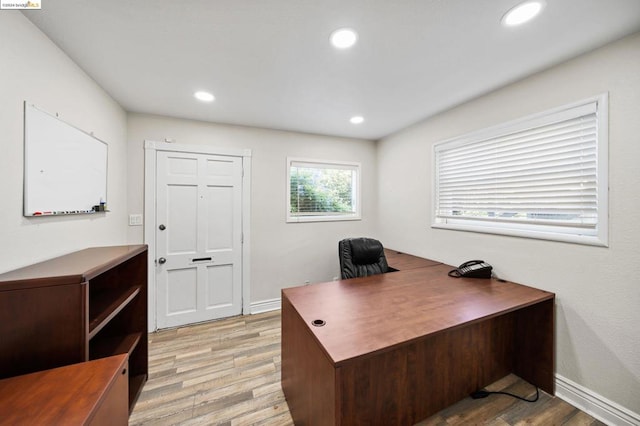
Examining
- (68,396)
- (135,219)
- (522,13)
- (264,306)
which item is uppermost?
(522,13)

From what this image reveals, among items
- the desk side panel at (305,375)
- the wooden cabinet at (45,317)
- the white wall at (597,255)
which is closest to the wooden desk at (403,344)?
the desk side panel at (305,375)

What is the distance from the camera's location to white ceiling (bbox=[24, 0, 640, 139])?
1.26 meters

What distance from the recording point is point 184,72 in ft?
6.01

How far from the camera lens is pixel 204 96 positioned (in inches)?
87.7

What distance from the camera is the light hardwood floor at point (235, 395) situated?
1.57 m

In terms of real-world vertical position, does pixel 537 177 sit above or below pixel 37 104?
below

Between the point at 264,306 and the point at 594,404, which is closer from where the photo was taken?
the point at 594,404

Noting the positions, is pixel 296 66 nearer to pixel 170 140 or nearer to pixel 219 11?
pixel 219 11

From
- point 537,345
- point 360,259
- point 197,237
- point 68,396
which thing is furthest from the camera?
point 197,237

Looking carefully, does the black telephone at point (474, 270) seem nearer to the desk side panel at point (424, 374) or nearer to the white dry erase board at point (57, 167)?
the desk side panel at point (424, 374)

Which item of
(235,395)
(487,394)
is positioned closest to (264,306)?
(235,395)

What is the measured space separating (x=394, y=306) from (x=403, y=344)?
0.41 metres

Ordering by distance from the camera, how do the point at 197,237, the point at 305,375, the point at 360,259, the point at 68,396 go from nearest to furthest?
the point at 68,396 → the point at 305,375 → the point at 360,259 → the point at 197,237

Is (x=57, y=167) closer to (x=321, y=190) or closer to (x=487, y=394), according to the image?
(x=321, y=190)
